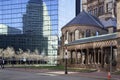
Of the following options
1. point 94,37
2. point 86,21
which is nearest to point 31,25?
point 86,21

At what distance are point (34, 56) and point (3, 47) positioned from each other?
21.4 metres

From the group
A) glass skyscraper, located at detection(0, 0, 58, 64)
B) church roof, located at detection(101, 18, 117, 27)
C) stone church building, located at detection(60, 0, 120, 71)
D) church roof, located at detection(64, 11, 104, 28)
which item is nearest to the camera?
stone church building, located at detection(60, 0, 120, 71)

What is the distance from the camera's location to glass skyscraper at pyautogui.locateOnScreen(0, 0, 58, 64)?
451 ft

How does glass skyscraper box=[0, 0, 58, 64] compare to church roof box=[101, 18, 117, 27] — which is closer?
church roof box=[101, 18, 117, 27]

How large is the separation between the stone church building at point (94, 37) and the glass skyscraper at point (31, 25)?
29.7 m

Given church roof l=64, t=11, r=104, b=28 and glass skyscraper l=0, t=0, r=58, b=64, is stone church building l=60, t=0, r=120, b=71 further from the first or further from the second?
glass skyscraper l=0, t=0, r=58, b=64

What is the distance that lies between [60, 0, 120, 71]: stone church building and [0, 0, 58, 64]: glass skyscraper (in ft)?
97.4

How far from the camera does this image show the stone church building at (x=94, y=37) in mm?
60612

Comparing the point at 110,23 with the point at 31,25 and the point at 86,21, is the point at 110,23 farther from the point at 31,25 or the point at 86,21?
the point at 31,25

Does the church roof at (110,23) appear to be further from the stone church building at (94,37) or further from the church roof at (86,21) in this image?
the church roof at (86,21)

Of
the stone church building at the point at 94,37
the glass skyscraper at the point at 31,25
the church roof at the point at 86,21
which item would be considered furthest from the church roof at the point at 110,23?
the glass skyscraper at the point at 31,25

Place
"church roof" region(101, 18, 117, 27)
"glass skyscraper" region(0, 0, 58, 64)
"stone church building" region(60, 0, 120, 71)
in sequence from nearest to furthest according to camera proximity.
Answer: "stone church building" region(60, 0, 120, 71), "church roof" region(101, 18, 117, 27), "glass skyscraper" region(0, 0, 58, 64)

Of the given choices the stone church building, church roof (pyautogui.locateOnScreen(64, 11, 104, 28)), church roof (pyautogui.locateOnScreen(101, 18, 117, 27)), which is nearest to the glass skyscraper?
the stone church building

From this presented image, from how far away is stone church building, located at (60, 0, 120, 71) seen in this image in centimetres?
6061
